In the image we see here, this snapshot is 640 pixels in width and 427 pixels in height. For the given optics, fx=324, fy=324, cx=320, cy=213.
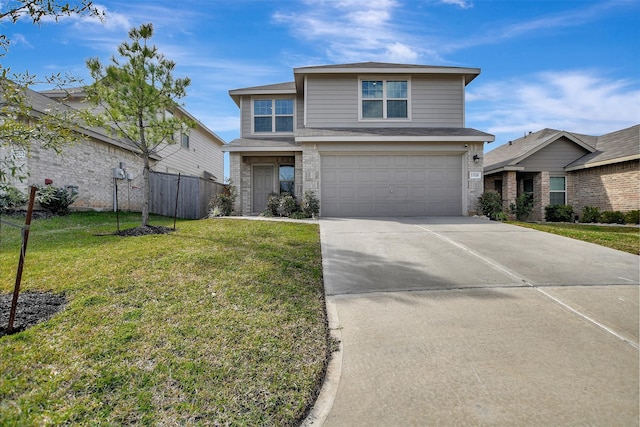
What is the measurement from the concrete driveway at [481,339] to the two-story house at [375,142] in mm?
5809

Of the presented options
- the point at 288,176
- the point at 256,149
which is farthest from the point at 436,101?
the point at 256,149

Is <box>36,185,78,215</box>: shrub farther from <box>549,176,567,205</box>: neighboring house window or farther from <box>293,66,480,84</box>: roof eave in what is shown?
<box>549,176,567,205</box>: neighboring house window

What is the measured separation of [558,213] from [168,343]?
56.1 ft

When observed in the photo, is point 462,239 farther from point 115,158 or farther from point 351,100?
point 115,158

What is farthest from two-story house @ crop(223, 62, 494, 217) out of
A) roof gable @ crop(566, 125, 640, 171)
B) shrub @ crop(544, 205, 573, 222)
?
roof gable @ crop(566, 125, 640, 171)

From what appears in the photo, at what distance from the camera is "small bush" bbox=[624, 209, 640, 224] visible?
A: 12.5 meters

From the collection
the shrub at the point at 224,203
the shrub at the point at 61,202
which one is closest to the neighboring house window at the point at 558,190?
the shrub at the point at 224,203

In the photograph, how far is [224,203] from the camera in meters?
12.5

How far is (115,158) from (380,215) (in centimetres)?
1171

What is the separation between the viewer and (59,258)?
5512mm

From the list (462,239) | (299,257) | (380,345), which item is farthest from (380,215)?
(380,345)

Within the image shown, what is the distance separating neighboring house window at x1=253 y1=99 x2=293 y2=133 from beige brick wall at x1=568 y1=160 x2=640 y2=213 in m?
13.6

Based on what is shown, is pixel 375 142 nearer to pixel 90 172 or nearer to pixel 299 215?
pixel 299 215

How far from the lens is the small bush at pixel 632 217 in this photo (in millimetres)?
12539
